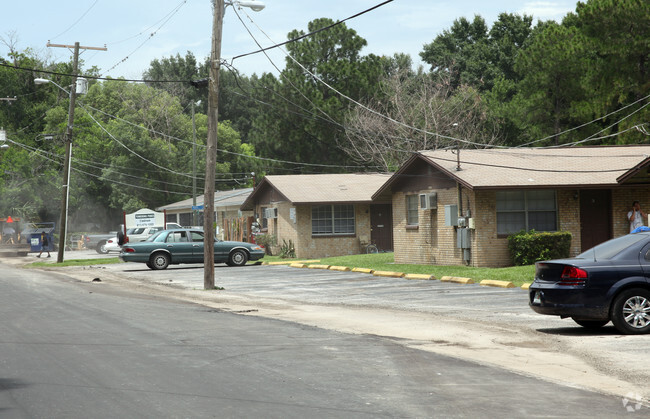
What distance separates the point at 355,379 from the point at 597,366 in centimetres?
302

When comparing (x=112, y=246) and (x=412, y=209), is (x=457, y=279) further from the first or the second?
(x=112, y=246)

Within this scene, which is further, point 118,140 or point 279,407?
point 118,140

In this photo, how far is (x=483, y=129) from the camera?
53.2 metres

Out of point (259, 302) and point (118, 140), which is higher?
point (118, 140)

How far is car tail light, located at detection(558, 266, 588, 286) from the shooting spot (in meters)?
11.8

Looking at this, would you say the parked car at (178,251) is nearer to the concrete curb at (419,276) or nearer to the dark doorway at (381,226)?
the dark doorway at (381,226)

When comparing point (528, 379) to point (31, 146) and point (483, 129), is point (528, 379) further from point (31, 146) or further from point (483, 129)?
point (31, 146)

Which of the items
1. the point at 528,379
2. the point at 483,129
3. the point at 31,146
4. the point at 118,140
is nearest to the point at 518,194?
the point at 528,379

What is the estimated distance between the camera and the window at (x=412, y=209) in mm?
31322

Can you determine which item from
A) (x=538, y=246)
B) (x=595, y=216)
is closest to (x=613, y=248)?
(x=538, y=246)

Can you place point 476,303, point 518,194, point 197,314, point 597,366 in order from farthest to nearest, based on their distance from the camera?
point 518,194, point 476,303, point 197,314, point 597,366

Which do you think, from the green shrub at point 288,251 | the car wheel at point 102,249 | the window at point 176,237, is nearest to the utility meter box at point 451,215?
the window at point 176,237

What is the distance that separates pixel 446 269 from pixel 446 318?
12088mm

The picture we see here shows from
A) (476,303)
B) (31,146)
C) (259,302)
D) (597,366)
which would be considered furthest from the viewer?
(31,146)
